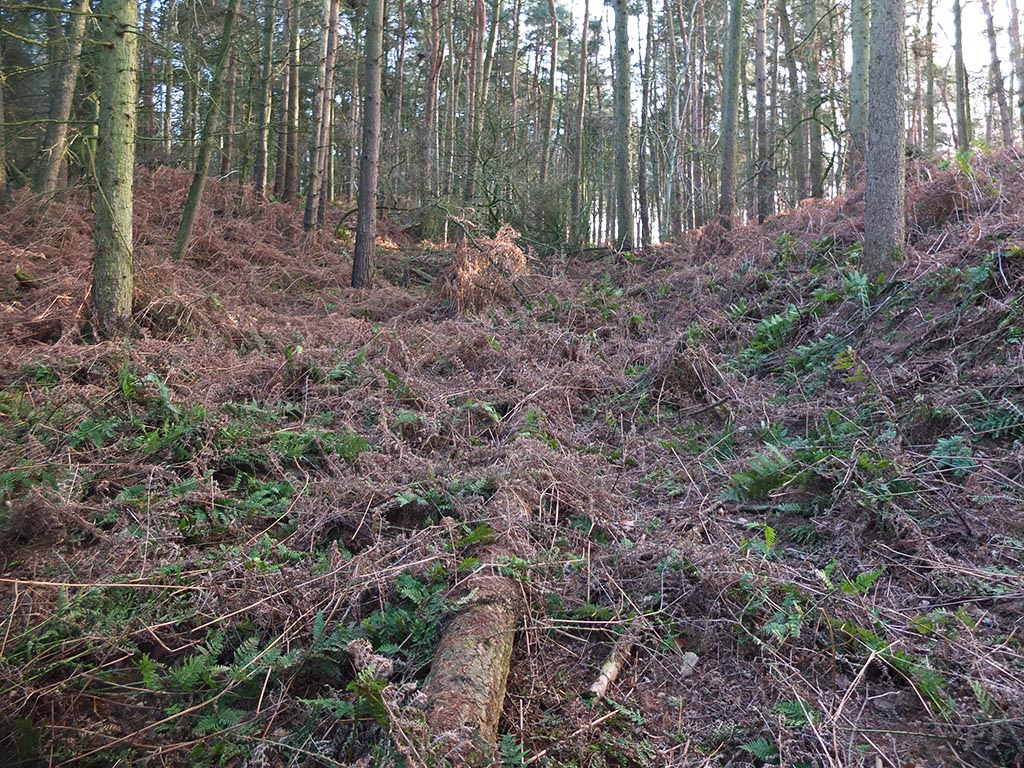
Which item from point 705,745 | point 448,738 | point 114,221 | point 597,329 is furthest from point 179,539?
point 597,329

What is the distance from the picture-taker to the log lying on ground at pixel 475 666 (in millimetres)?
2135

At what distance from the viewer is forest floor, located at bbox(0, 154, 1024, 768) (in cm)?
238

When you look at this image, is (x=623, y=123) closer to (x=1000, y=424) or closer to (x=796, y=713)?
(x=1000, y=424)

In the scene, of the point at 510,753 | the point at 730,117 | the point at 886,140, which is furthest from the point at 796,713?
the point at 730,117

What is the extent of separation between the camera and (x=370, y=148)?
10.6m

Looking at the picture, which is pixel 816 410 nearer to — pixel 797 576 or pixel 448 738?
pixel 797 576

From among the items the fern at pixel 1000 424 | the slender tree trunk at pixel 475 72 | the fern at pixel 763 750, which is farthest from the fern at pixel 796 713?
the slender tree trunk at pixel 475 72

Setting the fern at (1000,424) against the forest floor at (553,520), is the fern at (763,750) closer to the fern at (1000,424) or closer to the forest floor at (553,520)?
the forest floor at (553,520)

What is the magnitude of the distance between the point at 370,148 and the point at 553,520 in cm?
844

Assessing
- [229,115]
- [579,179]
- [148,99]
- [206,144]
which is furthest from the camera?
[579,179]

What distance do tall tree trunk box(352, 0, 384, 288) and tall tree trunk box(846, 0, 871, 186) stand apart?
7400 millimetres

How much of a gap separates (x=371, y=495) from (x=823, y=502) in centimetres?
256

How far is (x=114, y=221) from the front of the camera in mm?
6305

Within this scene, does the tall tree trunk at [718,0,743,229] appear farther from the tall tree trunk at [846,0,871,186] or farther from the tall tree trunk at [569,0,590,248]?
the tall tree trunk at [569,0,590,248]
